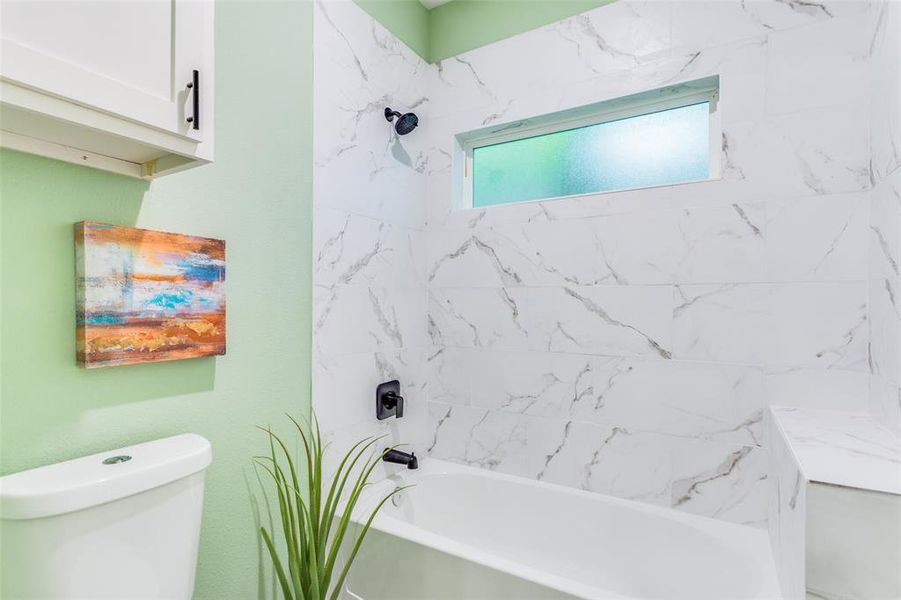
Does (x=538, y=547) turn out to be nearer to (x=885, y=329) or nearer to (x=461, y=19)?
(x=885, y=329)

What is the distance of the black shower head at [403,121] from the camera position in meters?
2.00

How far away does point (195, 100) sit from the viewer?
0.94 meters

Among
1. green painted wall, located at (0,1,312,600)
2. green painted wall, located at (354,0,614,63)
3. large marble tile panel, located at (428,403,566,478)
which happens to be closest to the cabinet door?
green painted wall, located at (0,1,312,600)

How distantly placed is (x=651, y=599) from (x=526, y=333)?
1081 mm

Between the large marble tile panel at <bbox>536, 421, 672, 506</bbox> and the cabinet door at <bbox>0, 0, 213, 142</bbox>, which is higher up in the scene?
the cabinet door at <bbox>0, 0, 213, 142</bbox>

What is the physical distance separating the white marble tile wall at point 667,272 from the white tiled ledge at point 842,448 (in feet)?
0.46

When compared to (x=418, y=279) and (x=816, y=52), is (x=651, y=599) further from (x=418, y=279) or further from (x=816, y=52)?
(x=816, y=52)

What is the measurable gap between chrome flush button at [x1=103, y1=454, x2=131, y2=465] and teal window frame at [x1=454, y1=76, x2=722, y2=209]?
63.9 inches

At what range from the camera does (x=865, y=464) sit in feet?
3.26

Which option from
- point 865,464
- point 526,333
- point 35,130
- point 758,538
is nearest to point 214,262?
point 35,130

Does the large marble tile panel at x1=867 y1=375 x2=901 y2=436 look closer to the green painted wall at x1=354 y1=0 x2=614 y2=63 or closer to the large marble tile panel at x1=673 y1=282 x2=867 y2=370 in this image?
the large marble tile panel at x1=673 y1=282 x2=867 y2=370

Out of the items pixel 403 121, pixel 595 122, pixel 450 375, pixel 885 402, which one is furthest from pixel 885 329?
pixel 403 121

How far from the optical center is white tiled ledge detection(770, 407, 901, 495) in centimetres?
92

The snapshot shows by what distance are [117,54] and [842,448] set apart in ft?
5.82
